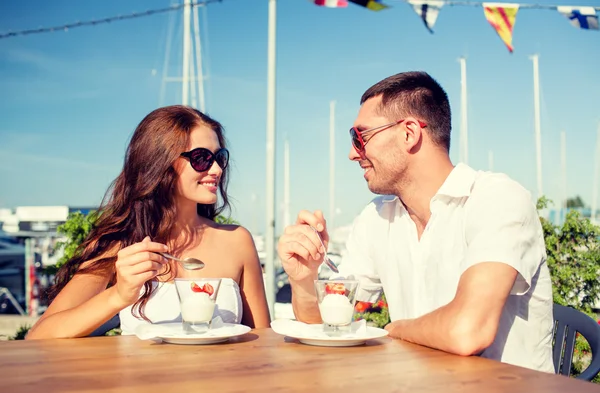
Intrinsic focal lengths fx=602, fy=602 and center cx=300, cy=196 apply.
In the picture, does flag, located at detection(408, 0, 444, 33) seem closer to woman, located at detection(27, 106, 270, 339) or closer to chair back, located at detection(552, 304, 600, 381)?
woman, located at detection(27, 106, 270, 339)

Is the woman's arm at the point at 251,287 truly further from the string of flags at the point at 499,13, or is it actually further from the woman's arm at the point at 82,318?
the string of flags at the point at 499,13

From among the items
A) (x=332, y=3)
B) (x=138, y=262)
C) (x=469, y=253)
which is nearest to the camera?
(x=138, y=262)

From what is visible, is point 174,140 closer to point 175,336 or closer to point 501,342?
point 175,336

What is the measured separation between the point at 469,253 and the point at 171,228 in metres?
1.69

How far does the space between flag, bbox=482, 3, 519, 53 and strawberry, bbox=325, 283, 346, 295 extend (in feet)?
16.4

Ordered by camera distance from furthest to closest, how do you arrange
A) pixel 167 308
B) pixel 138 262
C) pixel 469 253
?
pixel 167 308
pixel 469 253
pixel 138 262

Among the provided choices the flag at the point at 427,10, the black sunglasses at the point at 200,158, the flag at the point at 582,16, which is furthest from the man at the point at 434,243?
the flag at the point at 582,16

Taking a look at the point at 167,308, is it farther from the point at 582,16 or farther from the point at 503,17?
the point at 582,16

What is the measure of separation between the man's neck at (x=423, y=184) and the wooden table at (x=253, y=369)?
0.94 meters

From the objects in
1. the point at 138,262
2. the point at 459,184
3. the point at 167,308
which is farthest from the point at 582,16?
the point at 138,262

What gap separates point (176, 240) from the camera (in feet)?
10.7

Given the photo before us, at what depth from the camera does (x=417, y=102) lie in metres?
2.84

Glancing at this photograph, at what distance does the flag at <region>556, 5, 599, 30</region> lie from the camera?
6551 millimetres

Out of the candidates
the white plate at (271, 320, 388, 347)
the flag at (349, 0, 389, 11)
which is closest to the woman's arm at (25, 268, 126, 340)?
the white plate at (271, 320, 388, 347)
